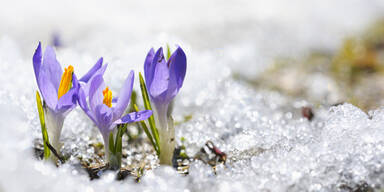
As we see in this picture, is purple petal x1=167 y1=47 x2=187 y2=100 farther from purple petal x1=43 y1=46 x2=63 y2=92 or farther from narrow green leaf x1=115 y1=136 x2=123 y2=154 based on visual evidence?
purple petal x1=43 y1=46 x2=63 y2=92

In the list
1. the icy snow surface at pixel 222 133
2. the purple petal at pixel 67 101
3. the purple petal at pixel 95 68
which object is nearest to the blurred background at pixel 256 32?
the icy snow surface at pixel 222 133

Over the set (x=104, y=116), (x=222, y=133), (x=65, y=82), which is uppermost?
(x=65, y=82)

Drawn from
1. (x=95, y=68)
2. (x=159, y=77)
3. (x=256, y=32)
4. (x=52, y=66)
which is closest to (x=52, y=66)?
(x=52, y=66)

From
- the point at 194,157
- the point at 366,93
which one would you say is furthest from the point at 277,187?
the point at 366,93

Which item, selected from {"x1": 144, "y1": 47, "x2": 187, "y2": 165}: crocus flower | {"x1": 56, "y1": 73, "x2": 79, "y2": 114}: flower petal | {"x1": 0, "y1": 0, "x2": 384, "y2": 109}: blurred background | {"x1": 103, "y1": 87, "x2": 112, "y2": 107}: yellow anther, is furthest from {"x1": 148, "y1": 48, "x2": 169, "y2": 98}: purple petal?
{"x1": 0, "y1": 0, "x2": 384, "y2": 109}: blurred background

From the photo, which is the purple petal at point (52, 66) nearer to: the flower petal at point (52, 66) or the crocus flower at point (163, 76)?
the flower petal at point (52, 66)

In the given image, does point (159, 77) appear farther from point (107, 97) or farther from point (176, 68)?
point (107, 97)

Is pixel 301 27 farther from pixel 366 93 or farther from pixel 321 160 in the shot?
pixel 321 160
